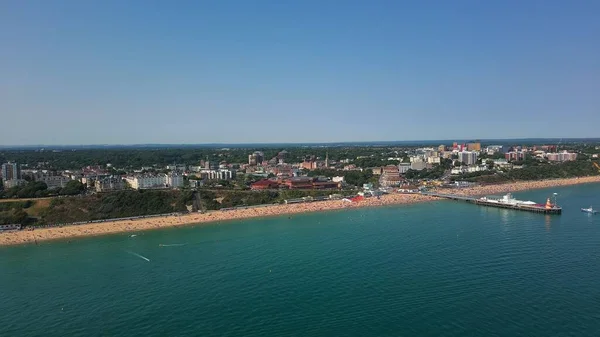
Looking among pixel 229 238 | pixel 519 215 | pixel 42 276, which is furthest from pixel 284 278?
pixel 519 215

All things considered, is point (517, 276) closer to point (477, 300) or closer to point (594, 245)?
point (477, 300)

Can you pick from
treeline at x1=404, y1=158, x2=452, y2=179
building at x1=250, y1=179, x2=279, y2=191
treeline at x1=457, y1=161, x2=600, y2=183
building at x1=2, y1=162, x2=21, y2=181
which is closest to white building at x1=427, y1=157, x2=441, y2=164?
treeline at x1=404, y1=158, x2=452, y2=179

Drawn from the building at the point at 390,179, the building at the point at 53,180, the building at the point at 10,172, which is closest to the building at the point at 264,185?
the building at the point at 390,179

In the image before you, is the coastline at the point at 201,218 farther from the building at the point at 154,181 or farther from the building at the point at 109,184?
Answer: the building at the point at 154,181

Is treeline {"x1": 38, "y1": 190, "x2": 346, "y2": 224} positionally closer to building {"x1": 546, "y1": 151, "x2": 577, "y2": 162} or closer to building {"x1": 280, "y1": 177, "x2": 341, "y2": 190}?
building {"x1": 280, "y1": 177, "x2": 341, "y2": 190}

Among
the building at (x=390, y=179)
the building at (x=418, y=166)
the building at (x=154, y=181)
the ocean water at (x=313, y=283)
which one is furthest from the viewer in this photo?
the building at (x=418, y=166)

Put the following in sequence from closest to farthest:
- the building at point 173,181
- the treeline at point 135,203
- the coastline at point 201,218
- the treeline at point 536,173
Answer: the coastline at point 201,218, the treeline at point 135,203, the building at point 173,181, the treeline at point 536,173
